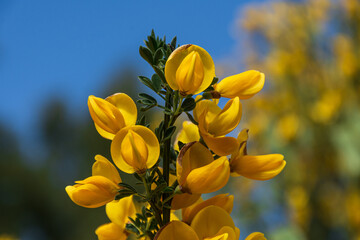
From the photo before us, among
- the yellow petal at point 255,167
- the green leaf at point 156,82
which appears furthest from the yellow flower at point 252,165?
the green leaf at point 156,82

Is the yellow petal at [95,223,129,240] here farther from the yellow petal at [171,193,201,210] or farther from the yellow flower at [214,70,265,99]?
the yellow flower at [214,70,265,99]

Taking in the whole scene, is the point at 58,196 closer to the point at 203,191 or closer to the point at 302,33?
the point at 302,33

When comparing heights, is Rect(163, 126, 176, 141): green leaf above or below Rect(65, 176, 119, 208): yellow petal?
above

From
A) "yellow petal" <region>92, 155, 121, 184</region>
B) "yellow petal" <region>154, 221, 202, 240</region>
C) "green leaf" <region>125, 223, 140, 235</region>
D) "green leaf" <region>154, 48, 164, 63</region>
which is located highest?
"green leaf" <region>154, 48, 164, 63</region>

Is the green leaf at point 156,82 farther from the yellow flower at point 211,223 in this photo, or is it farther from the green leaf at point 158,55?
the yellow flower at point 211,223

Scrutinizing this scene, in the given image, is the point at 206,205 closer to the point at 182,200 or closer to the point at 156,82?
the point at 182,200

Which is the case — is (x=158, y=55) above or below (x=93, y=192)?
above

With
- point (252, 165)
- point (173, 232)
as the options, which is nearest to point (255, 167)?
point (252, 165)

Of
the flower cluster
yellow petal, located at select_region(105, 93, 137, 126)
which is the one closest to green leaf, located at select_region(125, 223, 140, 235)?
the flower cluster
